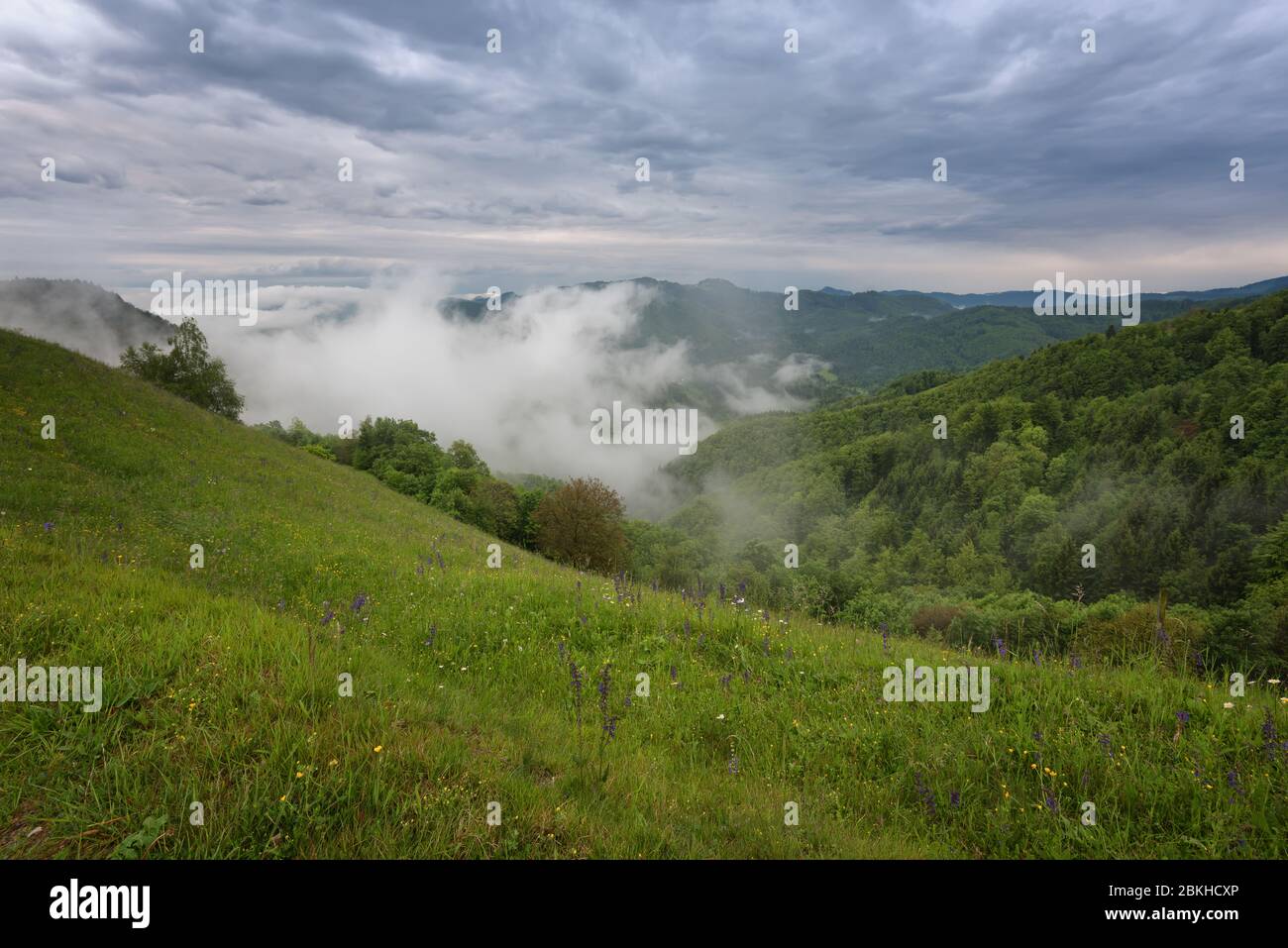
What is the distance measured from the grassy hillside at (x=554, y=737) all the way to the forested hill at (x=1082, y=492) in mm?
53193

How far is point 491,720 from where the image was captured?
5516 millimetres

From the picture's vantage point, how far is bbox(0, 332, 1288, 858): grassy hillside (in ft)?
12.3

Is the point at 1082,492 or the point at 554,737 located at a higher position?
the point at 554,737

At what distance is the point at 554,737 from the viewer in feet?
17.9

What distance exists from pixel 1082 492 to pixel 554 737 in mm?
167367

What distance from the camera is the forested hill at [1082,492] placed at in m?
98.1

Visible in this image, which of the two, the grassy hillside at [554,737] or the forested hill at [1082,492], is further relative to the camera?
the forested hill at [1082,492]

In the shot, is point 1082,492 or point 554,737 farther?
point 1082,492

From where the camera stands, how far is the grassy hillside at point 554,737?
12.3 ft
